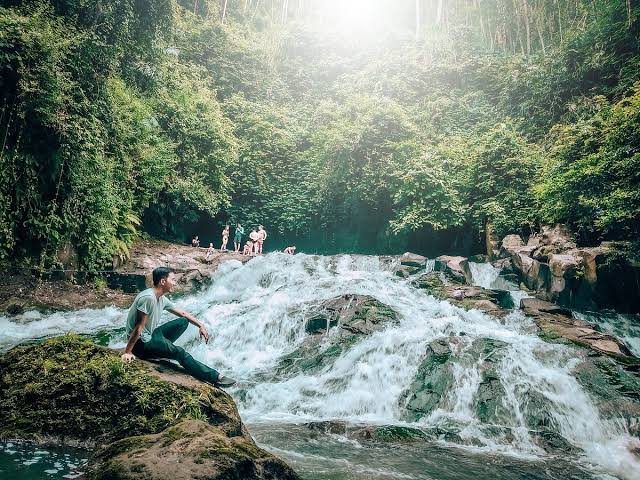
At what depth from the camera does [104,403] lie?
412 cm

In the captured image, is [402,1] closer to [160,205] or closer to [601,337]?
[160,205]

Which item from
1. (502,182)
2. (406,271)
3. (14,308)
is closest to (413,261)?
(406,271)

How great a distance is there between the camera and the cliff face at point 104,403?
3.26m

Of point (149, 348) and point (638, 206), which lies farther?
point (638, 206)

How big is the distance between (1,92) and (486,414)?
46.8 feet

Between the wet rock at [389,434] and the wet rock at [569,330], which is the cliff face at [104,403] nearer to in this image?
the wet rock at [389,434]

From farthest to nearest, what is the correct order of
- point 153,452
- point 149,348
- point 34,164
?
1. point 34,164
2. point 149,348
3. point 153,452

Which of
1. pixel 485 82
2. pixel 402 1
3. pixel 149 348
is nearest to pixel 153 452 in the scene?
pixel 149 348

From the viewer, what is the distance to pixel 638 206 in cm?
1178

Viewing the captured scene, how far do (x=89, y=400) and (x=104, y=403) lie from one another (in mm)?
162

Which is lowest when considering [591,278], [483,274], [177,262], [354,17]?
[177,262]

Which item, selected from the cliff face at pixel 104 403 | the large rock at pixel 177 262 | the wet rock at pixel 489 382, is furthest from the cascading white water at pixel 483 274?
the cliff face at pixel 104 403

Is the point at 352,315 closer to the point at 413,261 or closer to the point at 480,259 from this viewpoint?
the point at 413,261

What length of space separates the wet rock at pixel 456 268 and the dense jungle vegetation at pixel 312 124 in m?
3.22
